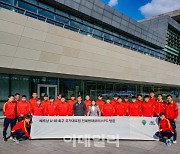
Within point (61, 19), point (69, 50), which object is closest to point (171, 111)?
point (69, 50)

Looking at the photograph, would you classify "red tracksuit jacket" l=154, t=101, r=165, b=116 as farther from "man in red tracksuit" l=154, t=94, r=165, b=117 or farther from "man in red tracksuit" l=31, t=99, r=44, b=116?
"man in red tracksuit" l=31, t=99, r=44, b=116

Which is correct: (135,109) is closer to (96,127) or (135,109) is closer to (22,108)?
(96,127)

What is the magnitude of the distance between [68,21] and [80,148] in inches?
526

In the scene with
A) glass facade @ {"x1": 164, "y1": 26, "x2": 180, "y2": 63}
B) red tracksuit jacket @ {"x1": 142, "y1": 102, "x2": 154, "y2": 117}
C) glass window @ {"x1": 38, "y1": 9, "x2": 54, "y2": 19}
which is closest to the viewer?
red tracksuit jacket @ {"x1": 142, "y1": 102, "x2": 154, "y2": 117}

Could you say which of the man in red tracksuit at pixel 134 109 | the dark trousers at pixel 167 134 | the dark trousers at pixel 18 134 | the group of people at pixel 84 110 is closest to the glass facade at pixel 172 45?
the group of people at pixel 84 110

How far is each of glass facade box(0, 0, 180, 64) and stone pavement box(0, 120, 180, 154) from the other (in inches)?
343

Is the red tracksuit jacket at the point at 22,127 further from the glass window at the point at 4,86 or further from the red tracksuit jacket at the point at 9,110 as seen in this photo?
the glass window at the point at 4,86

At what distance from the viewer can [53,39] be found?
15.5m

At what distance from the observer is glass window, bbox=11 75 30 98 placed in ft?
52.7

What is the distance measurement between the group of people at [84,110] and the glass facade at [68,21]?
6.95 metres

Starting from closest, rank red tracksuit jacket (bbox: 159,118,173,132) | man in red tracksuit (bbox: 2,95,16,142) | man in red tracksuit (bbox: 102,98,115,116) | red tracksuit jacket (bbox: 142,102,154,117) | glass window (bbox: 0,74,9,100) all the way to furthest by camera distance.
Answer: red tracksuit jacket (bbox: 159,118,173,132) → man in red tracksuit (bbox: 2,95,16,142) → red tracksuit jacket (bbox: 142,102,154,117) → man in red tracksuit (bbox: 102,98,115,116) → glass window (bbox: 0,74,9,100)

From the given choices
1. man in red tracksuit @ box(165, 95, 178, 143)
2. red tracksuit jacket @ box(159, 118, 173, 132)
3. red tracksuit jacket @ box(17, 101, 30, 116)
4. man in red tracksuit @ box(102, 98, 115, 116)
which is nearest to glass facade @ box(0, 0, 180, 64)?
red tracksuit jacket @ box(17, 101, 30, 116)

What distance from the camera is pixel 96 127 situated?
8406mm

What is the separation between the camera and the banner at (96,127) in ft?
27.4
